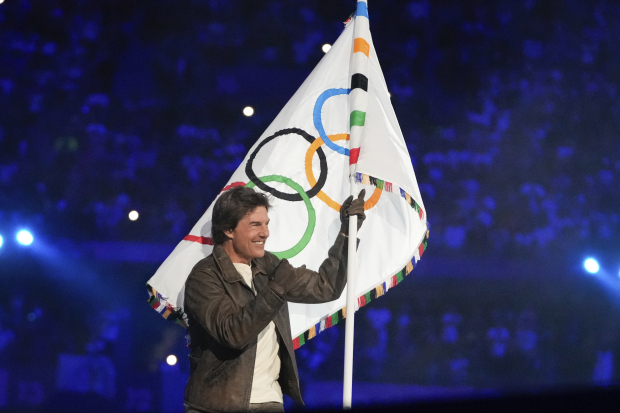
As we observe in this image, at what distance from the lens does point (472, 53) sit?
10.8 feet

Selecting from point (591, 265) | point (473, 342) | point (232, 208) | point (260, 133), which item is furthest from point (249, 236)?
point (591, 265)

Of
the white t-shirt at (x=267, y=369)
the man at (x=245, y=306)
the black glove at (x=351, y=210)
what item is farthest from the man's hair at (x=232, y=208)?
the black glove at (x=351, y=210)

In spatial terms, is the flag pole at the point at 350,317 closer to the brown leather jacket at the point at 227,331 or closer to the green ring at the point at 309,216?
the brown leather jacket at the point at 227,331

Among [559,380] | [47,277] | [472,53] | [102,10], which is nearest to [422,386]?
[559,380]

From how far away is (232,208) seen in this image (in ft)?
5.97

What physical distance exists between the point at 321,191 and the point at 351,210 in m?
0.34

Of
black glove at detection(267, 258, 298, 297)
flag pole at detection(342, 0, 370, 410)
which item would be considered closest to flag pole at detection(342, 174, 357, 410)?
flag pole at detection(342, 0, 370, 410)

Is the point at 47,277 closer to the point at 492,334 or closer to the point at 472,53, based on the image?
the point at 492,334

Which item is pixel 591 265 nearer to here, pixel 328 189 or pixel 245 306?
pixel 328 189

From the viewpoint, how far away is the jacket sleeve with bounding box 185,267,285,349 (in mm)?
1572

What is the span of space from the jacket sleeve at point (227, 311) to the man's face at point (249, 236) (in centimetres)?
15

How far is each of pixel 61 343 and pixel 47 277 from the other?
37 centimetres

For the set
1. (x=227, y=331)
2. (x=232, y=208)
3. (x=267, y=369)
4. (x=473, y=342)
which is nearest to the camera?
(x=227, y=331)

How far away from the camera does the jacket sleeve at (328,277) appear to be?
75.6 inches
